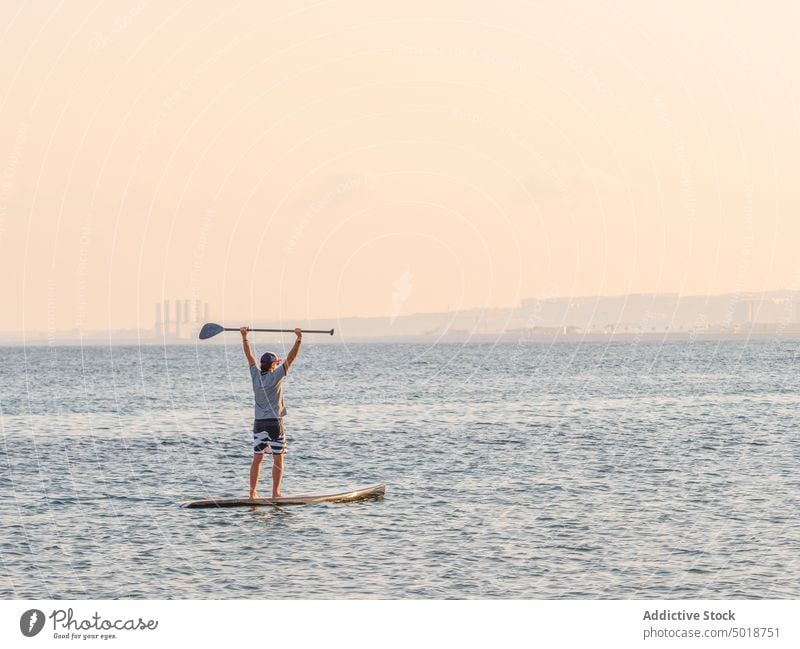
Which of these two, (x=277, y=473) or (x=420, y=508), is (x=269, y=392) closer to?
(x=277, y=473)

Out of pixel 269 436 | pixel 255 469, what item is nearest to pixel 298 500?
pixel 255 469

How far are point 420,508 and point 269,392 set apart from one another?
7434 mm

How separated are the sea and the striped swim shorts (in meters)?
2.07

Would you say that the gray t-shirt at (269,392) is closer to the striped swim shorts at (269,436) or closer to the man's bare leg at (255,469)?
the striped swim shorts at (269,436)

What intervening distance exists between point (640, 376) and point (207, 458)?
85658mm

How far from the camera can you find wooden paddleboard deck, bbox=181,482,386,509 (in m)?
31.3

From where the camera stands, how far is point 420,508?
32.8 metres

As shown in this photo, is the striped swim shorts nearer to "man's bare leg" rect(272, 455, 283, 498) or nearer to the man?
the man

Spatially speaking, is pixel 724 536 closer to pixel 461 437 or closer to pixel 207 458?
pixel 207 458

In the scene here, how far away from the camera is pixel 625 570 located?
24.8m

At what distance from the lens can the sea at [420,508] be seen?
24125mm

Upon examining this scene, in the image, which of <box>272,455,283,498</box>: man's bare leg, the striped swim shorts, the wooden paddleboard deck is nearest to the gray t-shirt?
the striped swim shorts
